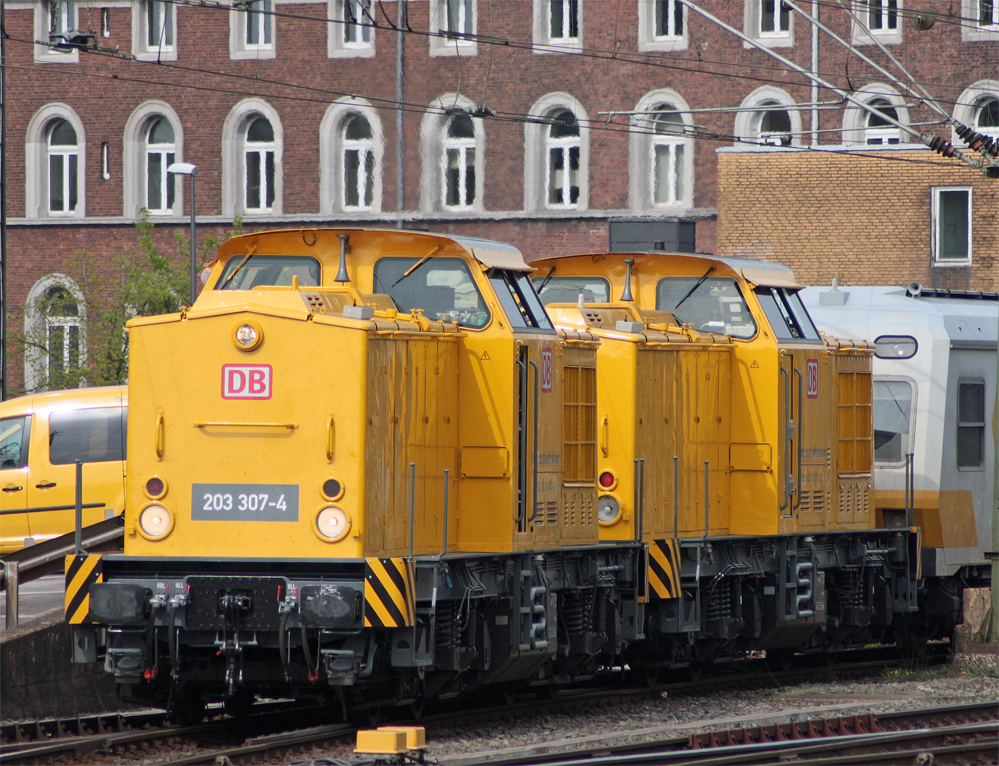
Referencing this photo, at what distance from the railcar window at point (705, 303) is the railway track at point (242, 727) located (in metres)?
3.14

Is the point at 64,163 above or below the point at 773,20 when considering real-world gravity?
below

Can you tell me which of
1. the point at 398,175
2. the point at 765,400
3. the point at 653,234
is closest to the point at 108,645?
the point at 765,400

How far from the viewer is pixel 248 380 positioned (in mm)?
10469

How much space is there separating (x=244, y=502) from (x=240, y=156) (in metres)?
29.3

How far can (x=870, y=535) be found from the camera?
1611 cm

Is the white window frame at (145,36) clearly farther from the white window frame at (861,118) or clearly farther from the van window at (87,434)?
the van window at (87,434)

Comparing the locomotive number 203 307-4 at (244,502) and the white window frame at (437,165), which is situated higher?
the white window frame at (437,165)

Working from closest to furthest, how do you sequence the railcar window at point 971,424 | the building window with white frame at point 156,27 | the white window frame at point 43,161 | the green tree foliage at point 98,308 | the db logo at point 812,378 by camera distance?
the db logo at point 812,378 < the railcar window at point 971,424 < the green tree foliage at point 98,308 < the building window with white frame at point 156,27 < the white window frame at point 43,161

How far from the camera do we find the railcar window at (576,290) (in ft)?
48.1

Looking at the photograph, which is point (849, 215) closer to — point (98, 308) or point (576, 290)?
point (98, 308)

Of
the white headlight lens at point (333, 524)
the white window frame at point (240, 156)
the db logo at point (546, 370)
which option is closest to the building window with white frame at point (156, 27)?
the white window frame at point (240, 156)

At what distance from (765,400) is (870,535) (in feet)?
8.13

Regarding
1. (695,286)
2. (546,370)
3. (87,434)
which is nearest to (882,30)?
(695,286)

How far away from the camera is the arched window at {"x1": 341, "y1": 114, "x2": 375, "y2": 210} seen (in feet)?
125
